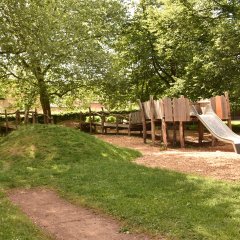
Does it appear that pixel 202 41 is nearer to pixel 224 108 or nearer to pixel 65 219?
A: pixel 224 108

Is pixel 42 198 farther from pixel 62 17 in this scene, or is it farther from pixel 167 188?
pixel 62 17

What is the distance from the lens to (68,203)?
7.48m

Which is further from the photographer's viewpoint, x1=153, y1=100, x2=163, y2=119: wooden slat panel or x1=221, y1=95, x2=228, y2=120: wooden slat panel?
x1=153, y1=100, x2=163, y2=119: wooden slat panel

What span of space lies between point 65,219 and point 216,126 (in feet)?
33.1

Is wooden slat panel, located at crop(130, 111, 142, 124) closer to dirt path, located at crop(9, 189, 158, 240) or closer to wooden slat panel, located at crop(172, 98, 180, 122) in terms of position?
wooden slat panel, located at crop(172, 98, 180, 122)

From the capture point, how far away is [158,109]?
692 inches

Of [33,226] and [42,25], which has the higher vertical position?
[42,25]

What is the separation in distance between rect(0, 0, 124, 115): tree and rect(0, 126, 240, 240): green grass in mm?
6814

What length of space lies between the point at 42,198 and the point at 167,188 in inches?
99.8

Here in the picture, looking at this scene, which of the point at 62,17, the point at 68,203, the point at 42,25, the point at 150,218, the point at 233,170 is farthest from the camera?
the point at 62,17

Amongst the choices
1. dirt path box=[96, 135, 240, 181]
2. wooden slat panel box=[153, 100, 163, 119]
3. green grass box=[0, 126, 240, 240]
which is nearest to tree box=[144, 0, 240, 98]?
wooden slat panel box=[153, 100, 163, 119]

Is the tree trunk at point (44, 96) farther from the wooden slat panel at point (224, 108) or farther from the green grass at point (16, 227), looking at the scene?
the green grass at point (16, 227)

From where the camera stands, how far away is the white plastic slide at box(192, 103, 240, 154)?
551 inches

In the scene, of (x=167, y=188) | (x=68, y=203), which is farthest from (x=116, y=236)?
(x=167, y=188)
